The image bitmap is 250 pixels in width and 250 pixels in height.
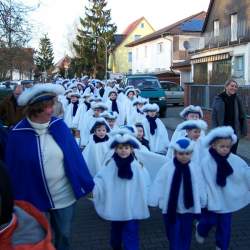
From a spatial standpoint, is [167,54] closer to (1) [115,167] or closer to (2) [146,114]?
(2) [146,114]

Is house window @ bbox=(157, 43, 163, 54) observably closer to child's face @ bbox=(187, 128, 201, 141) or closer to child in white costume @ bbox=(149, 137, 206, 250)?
child's face @ bbox=(187, 128, 201, 141)

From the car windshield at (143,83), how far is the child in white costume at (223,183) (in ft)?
69.0

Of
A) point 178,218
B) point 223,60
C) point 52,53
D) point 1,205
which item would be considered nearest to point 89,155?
point 178,218

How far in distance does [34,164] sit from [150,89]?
74.3 ft

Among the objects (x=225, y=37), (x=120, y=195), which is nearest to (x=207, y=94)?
(x=120, y=195)

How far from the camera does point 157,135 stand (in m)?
10.6

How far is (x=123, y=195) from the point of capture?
541 centimetres

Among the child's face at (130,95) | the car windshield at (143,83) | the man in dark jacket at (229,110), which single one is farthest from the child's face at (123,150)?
the car windshield at (143,83)

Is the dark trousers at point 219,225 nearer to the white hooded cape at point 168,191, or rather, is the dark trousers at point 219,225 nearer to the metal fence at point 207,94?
the white hooded cape at point 168,191

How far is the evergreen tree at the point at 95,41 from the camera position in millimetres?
77750

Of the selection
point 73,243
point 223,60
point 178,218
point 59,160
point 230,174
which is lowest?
point 73,243

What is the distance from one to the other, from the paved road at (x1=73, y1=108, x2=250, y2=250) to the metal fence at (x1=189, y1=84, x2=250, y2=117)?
964cm

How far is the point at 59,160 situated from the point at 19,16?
63.6 ft

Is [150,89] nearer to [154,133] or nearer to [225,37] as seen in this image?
[225,37]
